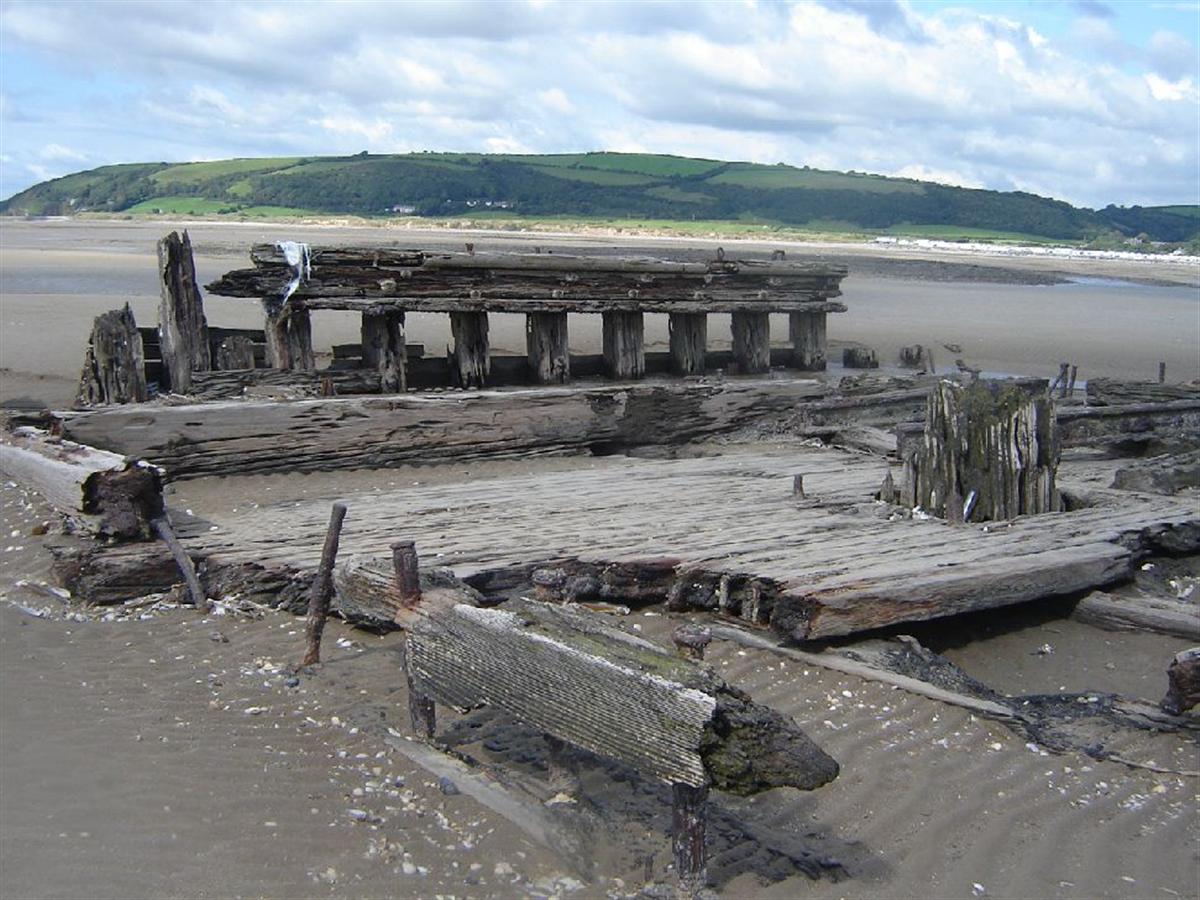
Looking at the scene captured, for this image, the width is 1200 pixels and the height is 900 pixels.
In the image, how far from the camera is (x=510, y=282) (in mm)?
10508

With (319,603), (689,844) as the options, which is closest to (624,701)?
(689,844)

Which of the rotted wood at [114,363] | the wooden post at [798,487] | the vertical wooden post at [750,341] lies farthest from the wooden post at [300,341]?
the vertical wooden post at [750,341]

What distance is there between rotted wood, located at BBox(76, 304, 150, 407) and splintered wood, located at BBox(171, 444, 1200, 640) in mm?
1770

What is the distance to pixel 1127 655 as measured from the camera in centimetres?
623

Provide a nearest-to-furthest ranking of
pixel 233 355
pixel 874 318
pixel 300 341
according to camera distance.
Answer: pixel 233 355
pixel 300 341
pixel 874 318

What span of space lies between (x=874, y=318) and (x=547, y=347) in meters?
16.9

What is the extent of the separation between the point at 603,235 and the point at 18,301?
50.6 m

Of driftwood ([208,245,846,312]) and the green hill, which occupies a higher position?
the green hill

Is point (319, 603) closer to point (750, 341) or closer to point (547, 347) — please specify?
point (547, 347)

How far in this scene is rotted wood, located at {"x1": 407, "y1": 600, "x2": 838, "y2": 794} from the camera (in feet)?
11.4

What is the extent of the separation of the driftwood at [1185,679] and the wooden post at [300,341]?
692 centimetres

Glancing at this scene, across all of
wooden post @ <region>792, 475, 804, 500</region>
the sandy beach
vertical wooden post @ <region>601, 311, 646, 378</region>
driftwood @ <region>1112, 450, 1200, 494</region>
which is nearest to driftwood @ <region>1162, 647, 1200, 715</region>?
the sandy beach

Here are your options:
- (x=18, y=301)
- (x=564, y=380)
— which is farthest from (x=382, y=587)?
(x=18, y=301)

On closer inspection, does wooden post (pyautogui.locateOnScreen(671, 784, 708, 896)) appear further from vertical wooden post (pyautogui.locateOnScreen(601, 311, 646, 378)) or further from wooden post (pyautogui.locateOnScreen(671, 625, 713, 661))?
vertical wooden post (pyautogui.locateOnScreen(601, 311, 646, 378))
